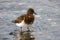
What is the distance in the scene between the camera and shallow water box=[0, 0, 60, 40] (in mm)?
8719

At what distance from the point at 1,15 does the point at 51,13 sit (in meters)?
1.94

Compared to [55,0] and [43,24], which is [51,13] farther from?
[55,0]

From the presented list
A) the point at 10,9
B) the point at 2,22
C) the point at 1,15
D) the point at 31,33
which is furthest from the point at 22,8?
the point at 31,33

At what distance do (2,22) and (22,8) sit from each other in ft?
7.55

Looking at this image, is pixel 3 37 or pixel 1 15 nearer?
pixel 3 37

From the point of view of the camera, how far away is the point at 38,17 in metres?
10.5

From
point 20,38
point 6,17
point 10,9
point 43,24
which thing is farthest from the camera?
point 10,9

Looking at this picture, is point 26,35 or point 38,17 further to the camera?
point 38,17

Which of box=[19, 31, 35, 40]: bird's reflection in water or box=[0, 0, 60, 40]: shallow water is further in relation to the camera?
box=[0, 0, 60, 40]: shallow water

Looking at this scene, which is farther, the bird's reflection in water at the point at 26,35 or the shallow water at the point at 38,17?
the shallow water at the point at 38,17

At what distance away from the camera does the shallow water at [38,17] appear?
28.6 feet

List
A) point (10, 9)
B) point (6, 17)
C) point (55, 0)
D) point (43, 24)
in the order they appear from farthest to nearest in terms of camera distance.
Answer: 1. point (55, 0)
2. point (10, 9)
3. point (6, 17)
4. point (43, 24)

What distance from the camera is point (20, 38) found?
27.7 ft

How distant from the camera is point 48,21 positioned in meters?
9.94
